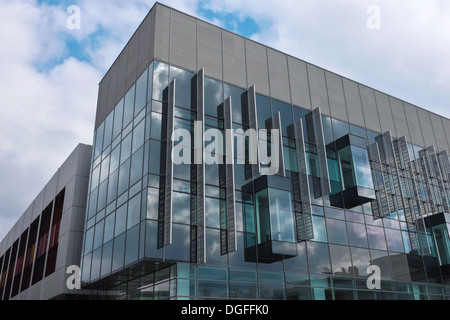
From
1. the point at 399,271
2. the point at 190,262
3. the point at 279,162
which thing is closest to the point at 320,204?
the point at 279,162

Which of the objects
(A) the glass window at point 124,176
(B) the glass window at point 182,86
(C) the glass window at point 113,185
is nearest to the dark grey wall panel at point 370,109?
(B) the glass window at point 182,86

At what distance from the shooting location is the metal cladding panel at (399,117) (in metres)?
32.4

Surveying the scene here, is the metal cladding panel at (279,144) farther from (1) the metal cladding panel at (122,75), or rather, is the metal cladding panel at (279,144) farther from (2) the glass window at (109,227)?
(1) the metal cladding panel at (122,75)

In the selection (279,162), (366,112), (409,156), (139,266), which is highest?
(366,112)

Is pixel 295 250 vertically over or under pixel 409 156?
under

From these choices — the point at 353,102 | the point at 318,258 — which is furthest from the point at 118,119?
the point at 353,102

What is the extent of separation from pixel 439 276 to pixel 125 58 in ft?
81.9

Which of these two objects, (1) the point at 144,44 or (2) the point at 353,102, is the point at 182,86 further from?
(2) the point at 353,102

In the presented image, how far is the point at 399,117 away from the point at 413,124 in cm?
171

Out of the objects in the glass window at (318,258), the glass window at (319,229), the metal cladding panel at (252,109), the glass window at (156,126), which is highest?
the metal cladding panel at (252,109)

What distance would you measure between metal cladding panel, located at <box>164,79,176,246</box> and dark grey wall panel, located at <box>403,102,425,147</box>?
67.4ft

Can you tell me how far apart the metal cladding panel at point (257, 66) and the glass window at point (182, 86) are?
4.13 metres

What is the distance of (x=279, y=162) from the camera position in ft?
76.7

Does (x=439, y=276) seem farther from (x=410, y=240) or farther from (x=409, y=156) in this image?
(x=409, y=156)
